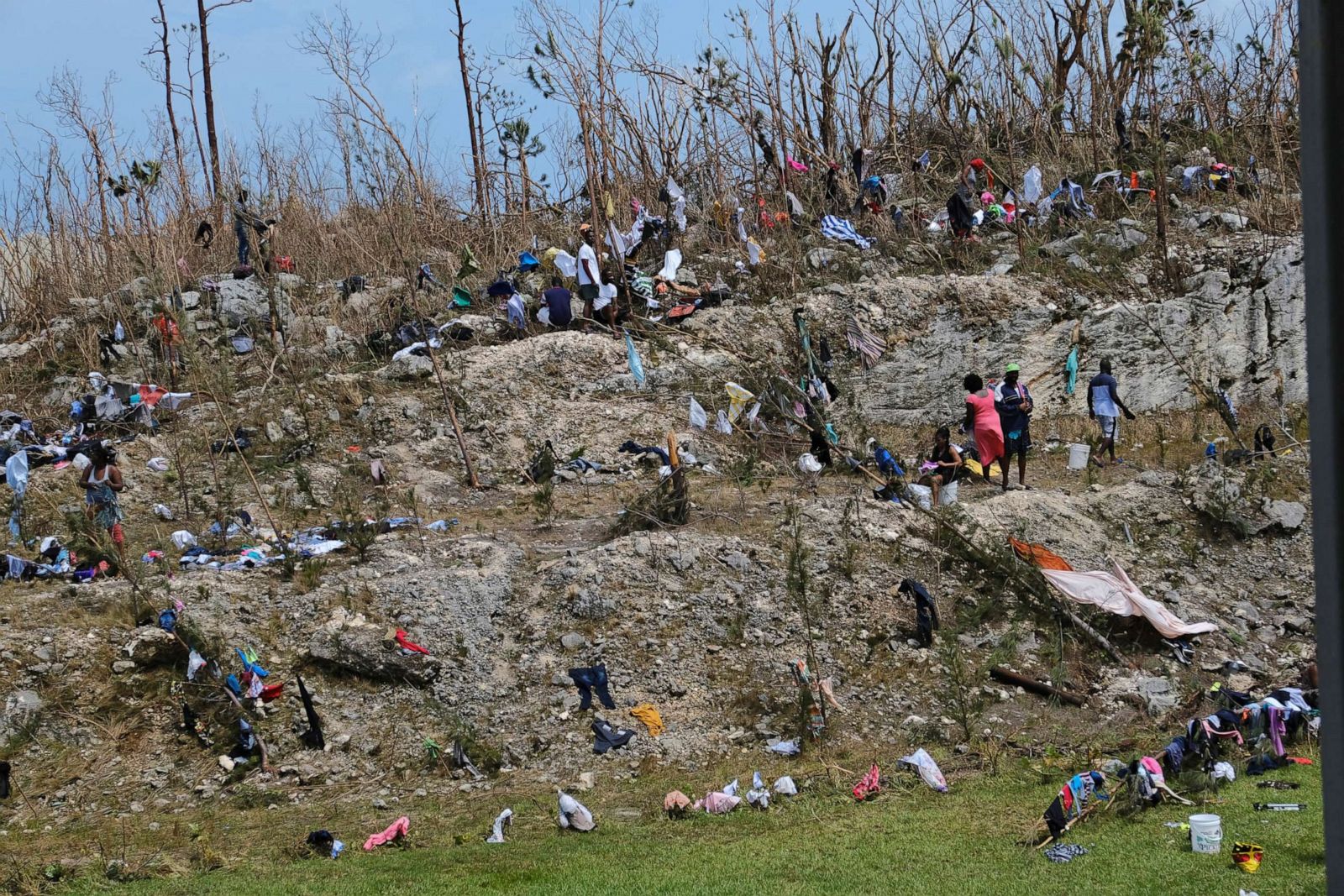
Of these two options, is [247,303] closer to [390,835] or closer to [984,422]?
[984,422]

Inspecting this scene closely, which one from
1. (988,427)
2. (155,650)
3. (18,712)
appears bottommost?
(18,712)

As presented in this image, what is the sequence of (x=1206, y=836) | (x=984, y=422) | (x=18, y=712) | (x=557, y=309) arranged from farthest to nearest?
(x=557, y=309) < (x=984, y=422) < (x=18, y=712) < (x=1206, y=836)

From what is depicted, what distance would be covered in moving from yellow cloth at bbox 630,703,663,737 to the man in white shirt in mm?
8302

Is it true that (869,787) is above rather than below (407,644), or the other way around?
below

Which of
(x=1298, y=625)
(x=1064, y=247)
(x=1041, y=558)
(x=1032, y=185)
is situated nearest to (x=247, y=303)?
(x=1032, y=185)

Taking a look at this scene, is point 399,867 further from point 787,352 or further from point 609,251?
point 609,251

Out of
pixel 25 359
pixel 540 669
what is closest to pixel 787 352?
pixel 540 669

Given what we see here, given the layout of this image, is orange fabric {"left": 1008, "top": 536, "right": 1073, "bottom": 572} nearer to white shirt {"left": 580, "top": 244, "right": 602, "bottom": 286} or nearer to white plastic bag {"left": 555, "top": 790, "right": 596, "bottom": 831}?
white plastic bag {"left": 555, "top": 790, "right": 596, "bottom": 831}

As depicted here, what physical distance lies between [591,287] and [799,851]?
36.7 ft

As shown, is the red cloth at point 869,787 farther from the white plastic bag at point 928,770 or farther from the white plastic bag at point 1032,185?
the white plastic bag at point 1032,185

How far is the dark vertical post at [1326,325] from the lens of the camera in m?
1.28

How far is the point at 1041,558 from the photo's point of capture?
10172mm

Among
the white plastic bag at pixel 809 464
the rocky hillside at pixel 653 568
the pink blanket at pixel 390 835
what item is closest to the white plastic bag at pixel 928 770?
the rocky hillside at pixel 653 568

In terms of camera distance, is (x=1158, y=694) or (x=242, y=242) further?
(x=242, y=242)
